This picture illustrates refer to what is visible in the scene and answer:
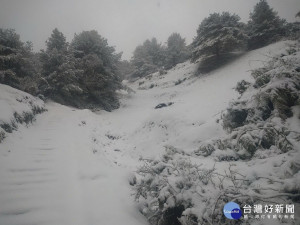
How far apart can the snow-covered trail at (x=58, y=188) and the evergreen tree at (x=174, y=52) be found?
106 ft

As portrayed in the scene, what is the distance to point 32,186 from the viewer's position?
13.5ft

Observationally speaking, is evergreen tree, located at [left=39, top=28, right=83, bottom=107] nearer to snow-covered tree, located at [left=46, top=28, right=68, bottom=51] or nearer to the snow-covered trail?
snow-covered tree, located at [left=46, top=28, right=68, bottom=51]

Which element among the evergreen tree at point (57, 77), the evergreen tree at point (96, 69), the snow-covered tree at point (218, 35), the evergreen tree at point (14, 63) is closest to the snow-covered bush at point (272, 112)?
the evergreen tree at point (14, 63)

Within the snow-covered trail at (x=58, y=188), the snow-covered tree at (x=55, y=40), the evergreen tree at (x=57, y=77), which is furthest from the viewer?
the snow-covered tree at (x=55, y=40)

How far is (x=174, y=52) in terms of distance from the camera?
3575 cm

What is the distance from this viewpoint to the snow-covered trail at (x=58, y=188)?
3.38 meters

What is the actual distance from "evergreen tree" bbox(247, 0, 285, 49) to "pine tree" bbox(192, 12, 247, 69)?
2.68 metres

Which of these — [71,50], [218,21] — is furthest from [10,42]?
[218,21]

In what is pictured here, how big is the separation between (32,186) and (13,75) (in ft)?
44.5

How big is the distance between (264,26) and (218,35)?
265 inches

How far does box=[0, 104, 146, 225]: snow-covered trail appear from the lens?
3.38m

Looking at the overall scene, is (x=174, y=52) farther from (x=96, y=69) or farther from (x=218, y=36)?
(x=96, y=69)

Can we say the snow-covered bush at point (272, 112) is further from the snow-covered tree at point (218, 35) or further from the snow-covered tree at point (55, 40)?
the snow-covered tree at point (55, 40)

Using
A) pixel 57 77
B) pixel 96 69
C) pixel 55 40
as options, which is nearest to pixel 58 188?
pixel 57 77
